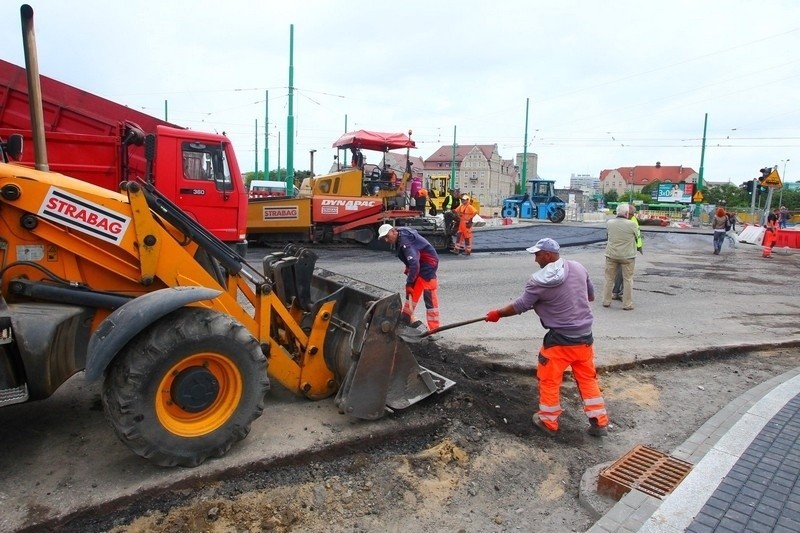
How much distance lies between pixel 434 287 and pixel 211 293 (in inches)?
156

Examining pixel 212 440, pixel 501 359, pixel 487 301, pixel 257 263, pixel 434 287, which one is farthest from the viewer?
pixel 257 263

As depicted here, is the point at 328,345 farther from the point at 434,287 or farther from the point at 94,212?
the point at 434,287

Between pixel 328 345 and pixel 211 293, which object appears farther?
pixel 328 345

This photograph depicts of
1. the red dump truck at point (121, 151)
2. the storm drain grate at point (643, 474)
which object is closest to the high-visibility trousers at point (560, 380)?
the storm drain grate at point (643, 474)

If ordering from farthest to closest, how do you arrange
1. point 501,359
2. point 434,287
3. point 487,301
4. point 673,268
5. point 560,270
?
1. point 673,268
2. point 487,301
3. point 434,287
4. point 501,359
5. point 560,270

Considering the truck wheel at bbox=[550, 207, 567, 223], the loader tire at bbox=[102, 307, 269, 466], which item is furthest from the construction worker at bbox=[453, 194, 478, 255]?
the truck wheel at bbox=[550, 207, 567, 223]

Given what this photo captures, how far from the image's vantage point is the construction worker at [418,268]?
273 inches

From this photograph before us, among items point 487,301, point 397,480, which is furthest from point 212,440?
point 487,301

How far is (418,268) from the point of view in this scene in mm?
6980

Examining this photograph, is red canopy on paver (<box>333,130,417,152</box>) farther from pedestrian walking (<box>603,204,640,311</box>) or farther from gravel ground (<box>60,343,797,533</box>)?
gravel ground (<box>60,343,797,533</box>)

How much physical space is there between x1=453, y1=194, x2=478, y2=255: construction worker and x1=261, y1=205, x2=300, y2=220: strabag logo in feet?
14.3

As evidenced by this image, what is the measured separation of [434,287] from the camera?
23.6ft

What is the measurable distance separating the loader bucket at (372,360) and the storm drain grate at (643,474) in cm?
142

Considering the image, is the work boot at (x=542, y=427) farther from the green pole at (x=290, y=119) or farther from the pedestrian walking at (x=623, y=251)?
the green pole at (x=290, y=119)
